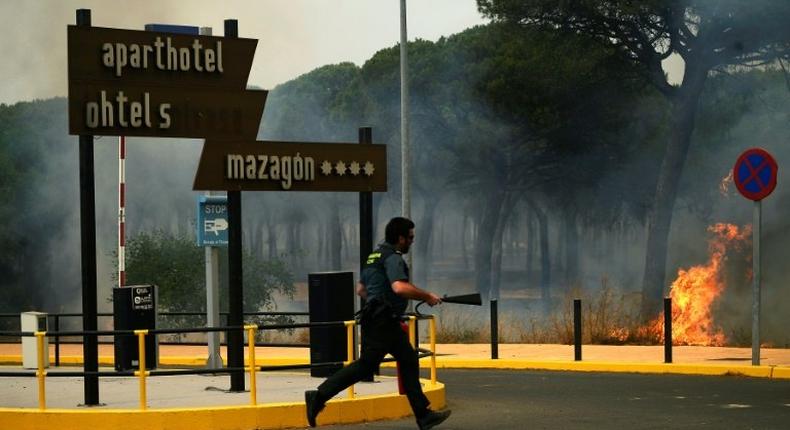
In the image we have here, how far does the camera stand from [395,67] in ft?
191

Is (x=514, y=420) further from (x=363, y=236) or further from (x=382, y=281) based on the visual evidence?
(x=363, y=236)

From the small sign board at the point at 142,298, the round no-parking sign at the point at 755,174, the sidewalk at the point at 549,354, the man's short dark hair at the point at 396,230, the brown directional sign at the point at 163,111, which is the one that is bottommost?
the sidewalk at the point at 549,354

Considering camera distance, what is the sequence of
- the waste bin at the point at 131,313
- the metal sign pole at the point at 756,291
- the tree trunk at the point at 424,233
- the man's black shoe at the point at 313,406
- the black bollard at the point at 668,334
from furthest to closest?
the tree trunk at the point at 424,233 → the black bollard at the point at 668,334 → the metal sign pole at the point at 756,291 → the waste bin at the point at 131,313 → the man's black shoe at the point at 313,406

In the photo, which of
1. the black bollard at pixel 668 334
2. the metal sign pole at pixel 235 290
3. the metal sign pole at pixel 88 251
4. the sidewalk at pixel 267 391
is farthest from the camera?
the black bollard at pixel 668 334

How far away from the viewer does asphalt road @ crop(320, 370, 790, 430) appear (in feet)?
42.9

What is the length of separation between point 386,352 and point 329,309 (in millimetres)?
4238

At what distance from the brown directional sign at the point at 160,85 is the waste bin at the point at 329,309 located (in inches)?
77.4

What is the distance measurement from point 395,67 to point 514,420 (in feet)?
149

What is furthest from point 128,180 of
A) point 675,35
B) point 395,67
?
point 675,35

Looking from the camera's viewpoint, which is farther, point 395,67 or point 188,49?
point 395,67

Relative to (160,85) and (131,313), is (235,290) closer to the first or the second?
(160,85)

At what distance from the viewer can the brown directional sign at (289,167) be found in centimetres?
1493

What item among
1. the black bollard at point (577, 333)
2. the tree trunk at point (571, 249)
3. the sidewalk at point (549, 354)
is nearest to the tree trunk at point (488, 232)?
the tree trunk at point (571, 249)

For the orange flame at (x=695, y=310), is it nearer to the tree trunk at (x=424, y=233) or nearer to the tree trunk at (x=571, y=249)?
the tree trunk at (x=571, y=249)
